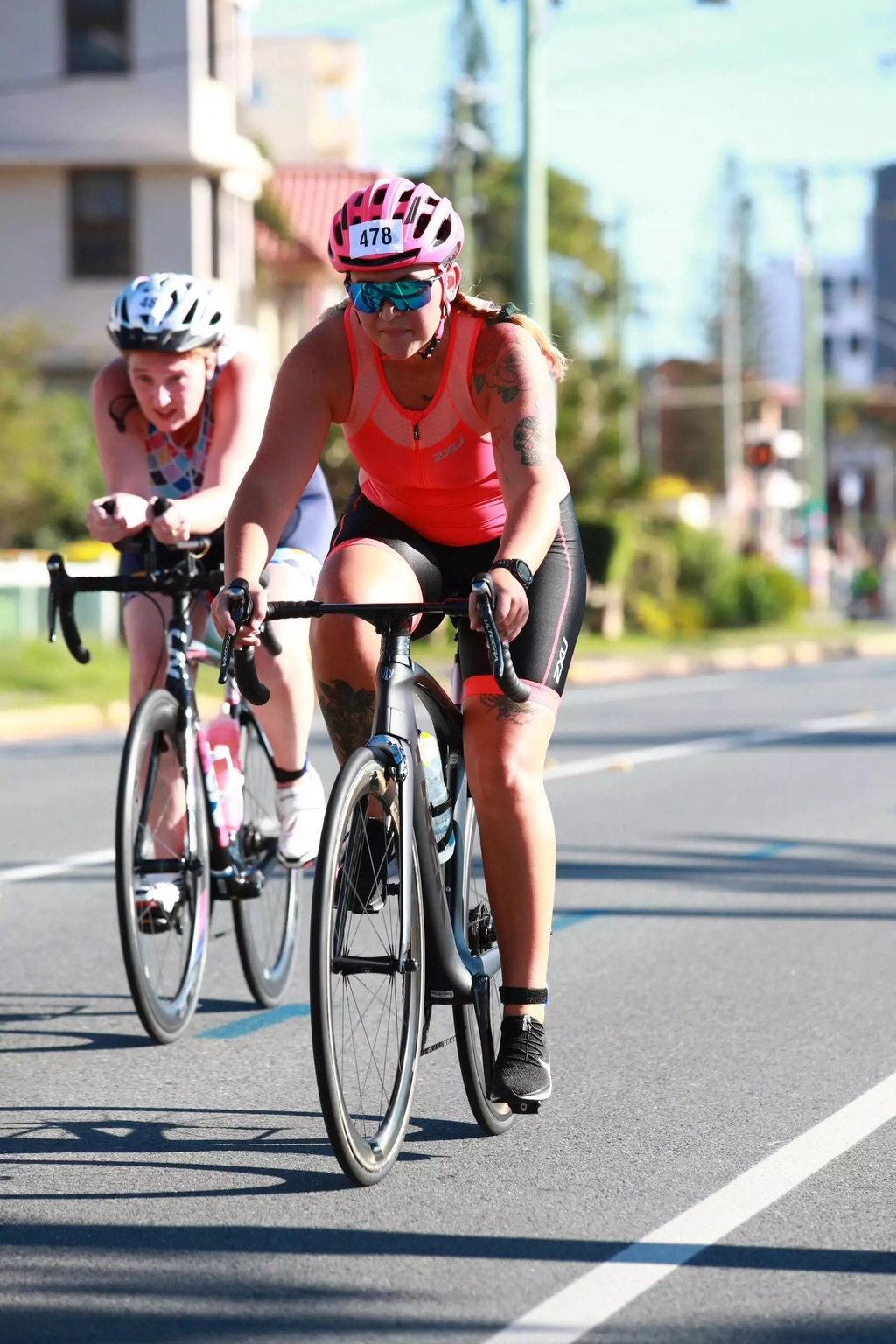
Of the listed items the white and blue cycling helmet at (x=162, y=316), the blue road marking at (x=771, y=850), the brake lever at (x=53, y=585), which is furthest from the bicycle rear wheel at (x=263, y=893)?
the blue road marking at (x=771, y=850)

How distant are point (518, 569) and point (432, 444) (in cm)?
50

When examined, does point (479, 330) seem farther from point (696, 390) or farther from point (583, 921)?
point (696, 390)

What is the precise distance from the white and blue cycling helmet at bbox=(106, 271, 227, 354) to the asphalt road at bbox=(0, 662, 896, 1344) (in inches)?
71.7

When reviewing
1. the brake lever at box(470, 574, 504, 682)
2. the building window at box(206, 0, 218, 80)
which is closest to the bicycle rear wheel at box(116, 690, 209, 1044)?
the brake lever at box(470, 574, 504, 682)

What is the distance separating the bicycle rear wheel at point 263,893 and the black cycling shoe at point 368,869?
163 cm

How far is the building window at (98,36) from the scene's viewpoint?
3484cm

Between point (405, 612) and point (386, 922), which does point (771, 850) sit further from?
point (405, 612)

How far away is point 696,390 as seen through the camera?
309 ft

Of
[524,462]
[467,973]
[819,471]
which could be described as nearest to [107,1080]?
[467,973]

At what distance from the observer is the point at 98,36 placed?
115 ft

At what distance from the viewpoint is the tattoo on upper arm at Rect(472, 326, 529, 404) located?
14.7ft

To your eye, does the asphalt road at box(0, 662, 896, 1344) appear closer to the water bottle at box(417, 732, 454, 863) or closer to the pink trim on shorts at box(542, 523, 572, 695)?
the water bottle at box(417, 732, 454, 863)

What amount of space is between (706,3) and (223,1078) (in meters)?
22.6

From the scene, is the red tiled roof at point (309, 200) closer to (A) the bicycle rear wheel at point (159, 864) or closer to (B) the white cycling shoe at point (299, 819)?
(B) the white cycling shoe at point (299, 819)
